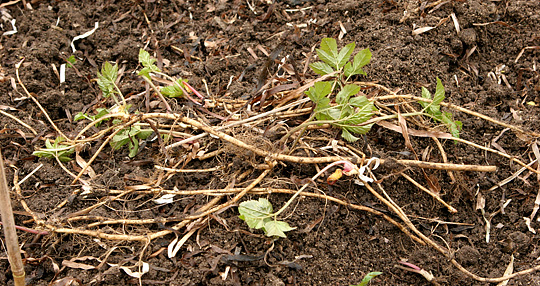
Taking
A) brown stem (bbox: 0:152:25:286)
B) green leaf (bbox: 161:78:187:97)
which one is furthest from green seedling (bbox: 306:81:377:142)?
brown stem (bbox: 0:152:25:286)

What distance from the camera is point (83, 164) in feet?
7.18

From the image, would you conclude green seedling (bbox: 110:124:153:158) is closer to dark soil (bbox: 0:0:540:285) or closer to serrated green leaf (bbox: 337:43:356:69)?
dark soil (bbox: 0:0:540:285)

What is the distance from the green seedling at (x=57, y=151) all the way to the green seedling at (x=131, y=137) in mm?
217

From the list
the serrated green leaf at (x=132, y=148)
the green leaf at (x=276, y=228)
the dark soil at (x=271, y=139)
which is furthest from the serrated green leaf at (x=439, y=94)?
the serrated green leaf at (x=132, y=148)

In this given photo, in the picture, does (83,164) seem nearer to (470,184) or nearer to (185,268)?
(185,268)

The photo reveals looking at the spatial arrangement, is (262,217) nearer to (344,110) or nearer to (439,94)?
(344,110)

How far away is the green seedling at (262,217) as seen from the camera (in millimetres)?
1763

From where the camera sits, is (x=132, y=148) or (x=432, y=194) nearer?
(x=432, y=194)

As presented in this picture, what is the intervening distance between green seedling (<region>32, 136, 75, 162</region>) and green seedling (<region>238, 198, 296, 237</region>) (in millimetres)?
985

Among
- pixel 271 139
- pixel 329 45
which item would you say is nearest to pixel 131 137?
pixel 271 139

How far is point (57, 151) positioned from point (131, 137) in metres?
0.38

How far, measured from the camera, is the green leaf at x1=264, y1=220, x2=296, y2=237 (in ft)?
5.74

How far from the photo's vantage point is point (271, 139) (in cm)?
210

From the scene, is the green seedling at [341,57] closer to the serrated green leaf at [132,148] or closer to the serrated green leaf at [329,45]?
the serrated green leaf at [329,45]
